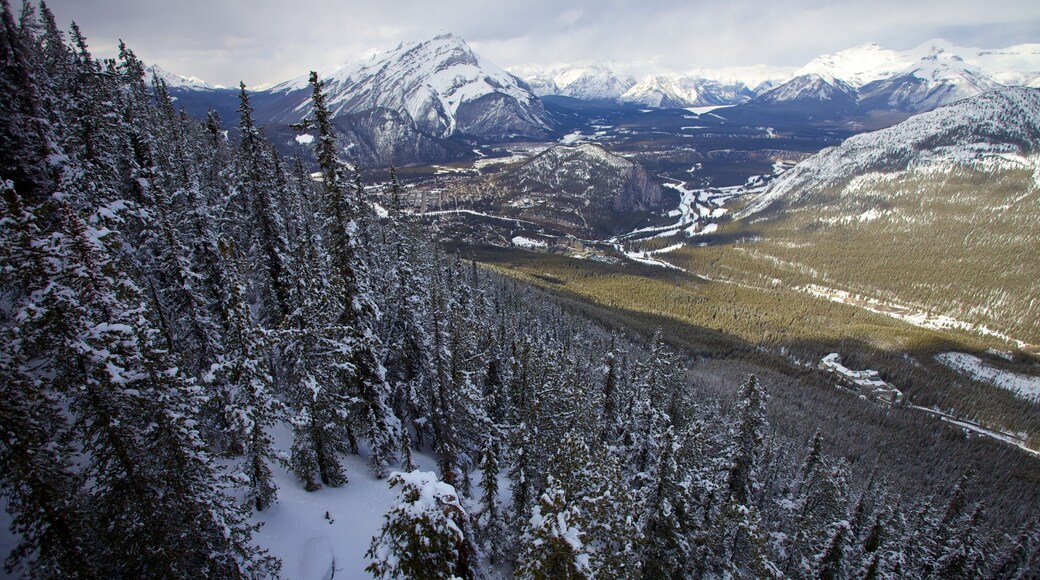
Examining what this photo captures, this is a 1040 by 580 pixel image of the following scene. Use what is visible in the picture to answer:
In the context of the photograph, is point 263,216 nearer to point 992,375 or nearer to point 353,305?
point 353,305

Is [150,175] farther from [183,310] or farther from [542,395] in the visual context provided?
[542,395]

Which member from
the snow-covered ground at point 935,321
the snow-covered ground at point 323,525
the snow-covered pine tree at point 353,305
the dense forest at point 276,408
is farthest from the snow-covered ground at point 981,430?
the snow-covered ground at point 323,525

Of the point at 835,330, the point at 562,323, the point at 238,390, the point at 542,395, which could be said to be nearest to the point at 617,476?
the point at 542,395

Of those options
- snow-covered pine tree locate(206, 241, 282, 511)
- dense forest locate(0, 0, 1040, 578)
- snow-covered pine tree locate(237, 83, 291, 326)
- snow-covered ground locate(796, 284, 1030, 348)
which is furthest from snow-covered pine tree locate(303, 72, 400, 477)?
snow-covered ground locate(796, 284, 1030, 348)

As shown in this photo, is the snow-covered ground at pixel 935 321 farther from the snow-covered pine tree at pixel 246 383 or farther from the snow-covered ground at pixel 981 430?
the snow-covered pine tree at pixel 246 383

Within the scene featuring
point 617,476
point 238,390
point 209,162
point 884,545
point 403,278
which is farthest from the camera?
point 209,162

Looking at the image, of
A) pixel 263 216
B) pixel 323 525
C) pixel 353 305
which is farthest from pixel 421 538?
pixel 263 216
